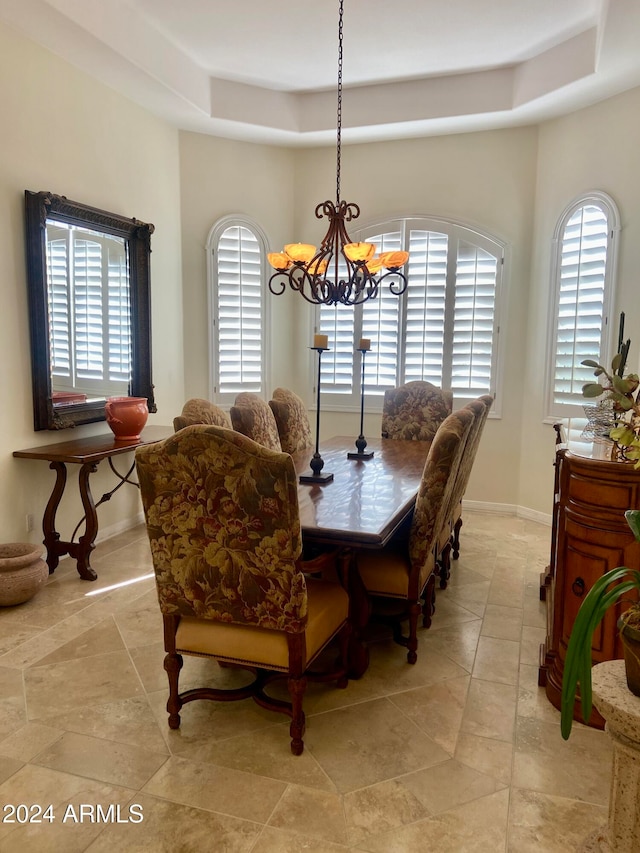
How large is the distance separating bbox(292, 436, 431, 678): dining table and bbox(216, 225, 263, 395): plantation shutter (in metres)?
2.09

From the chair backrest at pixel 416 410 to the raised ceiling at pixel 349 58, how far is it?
2.18 meters

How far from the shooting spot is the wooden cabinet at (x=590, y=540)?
7.11ft

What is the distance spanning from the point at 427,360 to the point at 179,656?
367 cm

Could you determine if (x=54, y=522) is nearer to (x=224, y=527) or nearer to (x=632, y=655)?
(x=224, y=527)

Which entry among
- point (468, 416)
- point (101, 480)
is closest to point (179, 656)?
point (468, 416)

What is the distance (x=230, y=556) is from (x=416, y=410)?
2.82 meters

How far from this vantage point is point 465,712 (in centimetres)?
238

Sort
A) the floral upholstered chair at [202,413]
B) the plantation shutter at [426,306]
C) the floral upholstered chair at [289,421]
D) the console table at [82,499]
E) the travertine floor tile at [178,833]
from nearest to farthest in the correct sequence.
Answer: the travertine floor tile at [178,833] → the floral upholstered chair at [202,413] → the console table at [82,499] → the floral upholstered chair at [289,421] → the plantation shutter at [426,306]

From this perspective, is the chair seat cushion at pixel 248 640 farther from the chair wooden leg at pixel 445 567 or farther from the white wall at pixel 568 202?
the white wall at pixel 568 202

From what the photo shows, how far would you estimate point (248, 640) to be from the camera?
6.75 feet


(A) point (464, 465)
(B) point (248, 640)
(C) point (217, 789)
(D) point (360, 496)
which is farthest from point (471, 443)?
(C) point (217, 789)

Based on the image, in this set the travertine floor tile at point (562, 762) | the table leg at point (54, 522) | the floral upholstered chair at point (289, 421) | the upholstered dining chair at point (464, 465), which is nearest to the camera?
the travertine floor tile at point (562, 762)

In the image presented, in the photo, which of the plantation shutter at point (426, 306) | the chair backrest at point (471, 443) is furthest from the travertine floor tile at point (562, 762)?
the plantation shutter at point (426, 306)

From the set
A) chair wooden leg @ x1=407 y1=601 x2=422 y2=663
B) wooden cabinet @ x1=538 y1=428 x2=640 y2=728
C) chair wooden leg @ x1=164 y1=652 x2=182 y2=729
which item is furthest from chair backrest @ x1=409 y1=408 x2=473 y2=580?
chair wooden leg @ x1=164 y1=652 x2=182 y2=729
